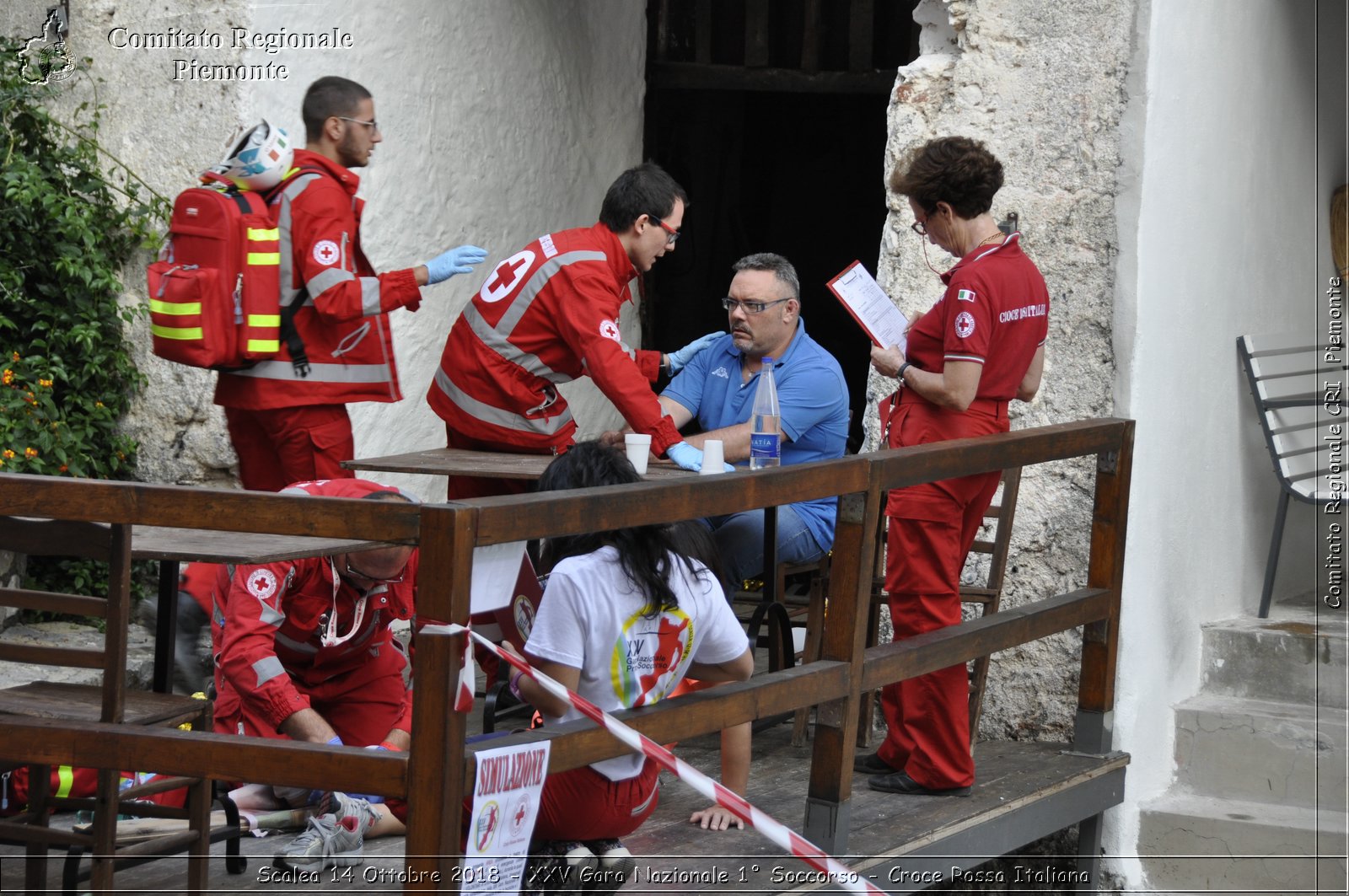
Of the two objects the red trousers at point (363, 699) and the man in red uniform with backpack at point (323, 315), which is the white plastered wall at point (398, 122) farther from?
the red trousers at point (363, 699)

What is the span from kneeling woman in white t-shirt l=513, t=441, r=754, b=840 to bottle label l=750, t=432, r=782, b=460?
1.08 meters

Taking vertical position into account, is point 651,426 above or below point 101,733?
above

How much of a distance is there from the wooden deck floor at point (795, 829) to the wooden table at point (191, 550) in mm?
484

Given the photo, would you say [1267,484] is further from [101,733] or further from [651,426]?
[101,733]

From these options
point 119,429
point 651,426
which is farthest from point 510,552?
point 119,429

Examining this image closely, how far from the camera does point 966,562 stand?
4.86 meters

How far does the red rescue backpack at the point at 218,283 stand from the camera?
4047 millimetres

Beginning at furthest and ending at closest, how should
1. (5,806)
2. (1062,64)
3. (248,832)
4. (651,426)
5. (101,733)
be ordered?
(1062,64), (651,426), (248,832), (5,806), (101,733)

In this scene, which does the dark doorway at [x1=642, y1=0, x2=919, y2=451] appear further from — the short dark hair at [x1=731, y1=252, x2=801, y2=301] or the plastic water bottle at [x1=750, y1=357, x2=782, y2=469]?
the plastic water bottle at [x1=750, y1=357, x2=782, y2=469]

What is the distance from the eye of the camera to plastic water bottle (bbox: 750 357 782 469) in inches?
166

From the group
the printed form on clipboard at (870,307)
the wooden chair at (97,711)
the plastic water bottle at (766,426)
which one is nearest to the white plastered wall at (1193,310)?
the printed form on clipboard at (870,307)

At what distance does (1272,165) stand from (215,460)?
387 cm

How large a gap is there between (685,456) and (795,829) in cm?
107

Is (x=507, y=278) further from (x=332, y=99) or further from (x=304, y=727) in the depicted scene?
(x=304, y=727)
